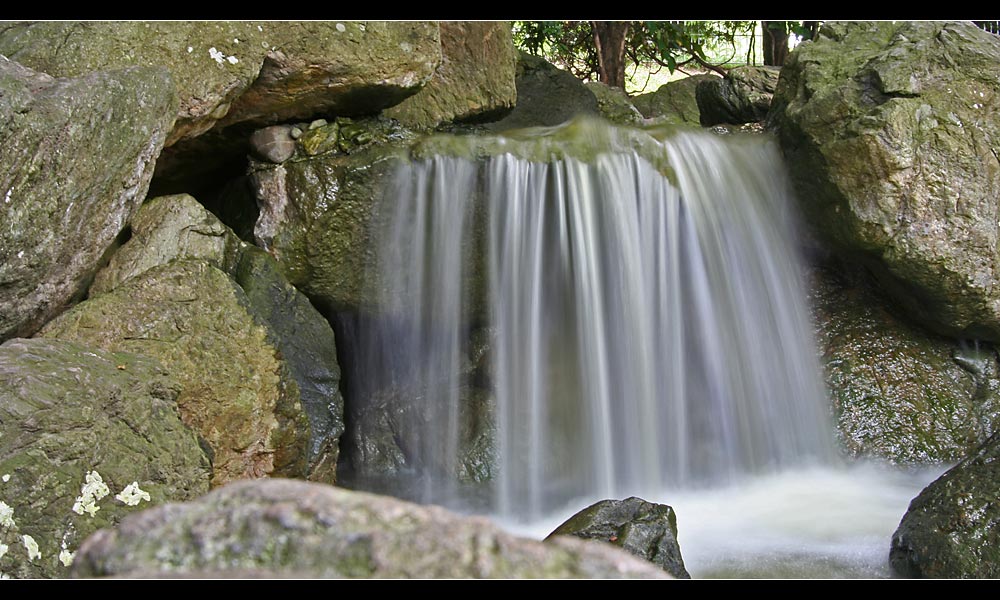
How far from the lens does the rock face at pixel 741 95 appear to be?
830cm

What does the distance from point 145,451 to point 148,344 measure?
3.07 ft

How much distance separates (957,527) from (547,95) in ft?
17.7

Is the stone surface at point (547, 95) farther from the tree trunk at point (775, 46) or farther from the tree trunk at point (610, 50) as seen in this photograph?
the tree trunk at point (775, 46)

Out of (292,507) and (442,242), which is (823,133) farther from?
(292,507)

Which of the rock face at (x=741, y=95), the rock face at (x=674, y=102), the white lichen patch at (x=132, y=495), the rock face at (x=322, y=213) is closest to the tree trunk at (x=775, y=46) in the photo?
the rock face at (x=674, y=102)

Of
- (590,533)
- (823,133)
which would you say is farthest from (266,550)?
(823,133)

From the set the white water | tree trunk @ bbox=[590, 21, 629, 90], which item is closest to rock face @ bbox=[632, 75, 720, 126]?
tree trunk @ bbox=[590, 21, 629, 90]

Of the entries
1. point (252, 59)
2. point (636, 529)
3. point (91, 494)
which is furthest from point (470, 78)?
point (91, 494)

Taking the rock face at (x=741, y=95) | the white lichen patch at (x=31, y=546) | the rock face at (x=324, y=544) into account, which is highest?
the rock face at (x=741, y=95)

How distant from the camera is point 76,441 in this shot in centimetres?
330

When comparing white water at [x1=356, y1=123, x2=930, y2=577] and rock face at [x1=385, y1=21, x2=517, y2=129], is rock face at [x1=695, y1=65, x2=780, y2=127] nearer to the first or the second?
rock face at [x1=385, y1=21, x2=517, y2=129]

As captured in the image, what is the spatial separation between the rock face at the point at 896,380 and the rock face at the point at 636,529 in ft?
7.58

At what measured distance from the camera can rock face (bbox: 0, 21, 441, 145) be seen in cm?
482
